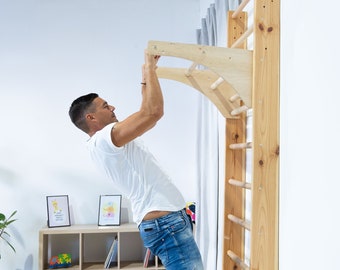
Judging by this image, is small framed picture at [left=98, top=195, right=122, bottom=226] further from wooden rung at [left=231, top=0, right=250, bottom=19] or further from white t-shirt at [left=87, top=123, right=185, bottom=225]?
wooden rung at [left=231, top=0, right=250, bottom=19]

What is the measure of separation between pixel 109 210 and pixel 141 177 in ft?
5.27

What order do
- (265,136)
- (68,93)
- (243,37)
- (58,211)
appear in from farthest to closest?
(68,93)
(58,211)
(243,37)
(265,136)

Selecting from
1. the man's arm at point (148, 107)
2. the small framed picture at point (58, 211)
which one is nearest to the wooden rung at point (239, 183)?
the man's arm at point (148, 107)

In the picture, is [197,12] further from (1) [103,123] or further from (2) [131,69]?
(1) [103,123]

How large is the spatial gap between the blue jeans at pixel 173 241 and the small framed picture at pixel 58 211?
168cm

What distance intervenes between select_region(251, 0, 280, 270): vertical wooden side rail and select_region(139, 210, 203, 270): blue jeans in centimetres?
31

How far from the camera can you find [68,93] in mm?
3510

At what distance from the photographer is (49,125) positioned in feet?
11.4

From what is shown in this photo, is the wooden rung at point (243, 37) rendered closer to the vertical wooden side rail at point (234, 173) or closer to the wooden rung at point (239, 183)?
the vertical wooden side rail at point (234, 173)

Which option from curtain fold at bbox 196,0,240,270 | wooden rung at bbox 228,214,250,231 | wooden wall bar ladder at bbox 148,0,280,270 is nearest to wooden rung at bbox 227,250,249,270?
wooden rung at bbox 228,214,250,231

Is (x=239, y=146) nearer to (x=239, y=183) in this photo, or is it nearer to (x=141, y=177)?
(x=239, y=183)
